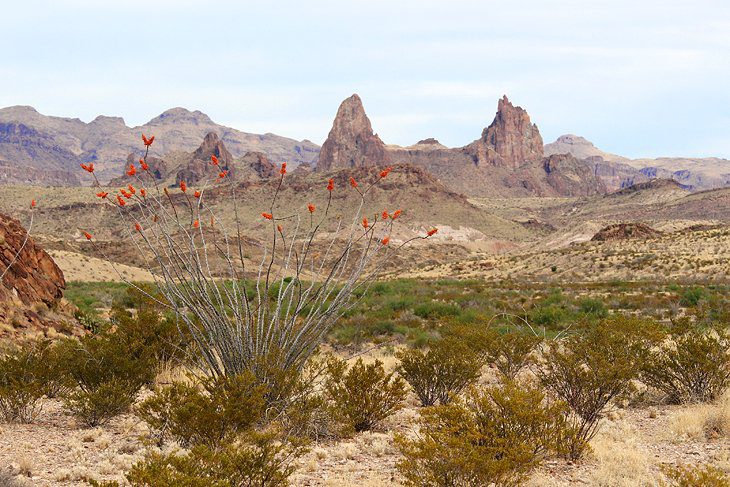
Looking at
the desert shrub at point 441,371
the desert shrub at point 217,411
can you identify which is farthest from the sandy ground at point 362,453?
the desert shrub at point 441,371

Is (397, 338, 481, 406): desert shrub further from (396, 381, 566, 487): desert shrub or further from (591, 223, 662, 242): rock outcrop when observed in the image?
(591, 223, 662, 242): rock outcrop

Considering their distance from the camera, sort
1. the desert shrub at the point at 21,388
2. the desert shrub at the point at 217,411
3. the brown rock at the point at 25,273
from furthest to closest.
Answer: the brown rock at the point at 25,273
the desert shrub at the point at 21,388
the desert shrub at the point at 217,411

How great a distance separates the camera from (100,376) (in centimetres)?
877

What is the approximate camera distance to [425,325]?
69.9ft

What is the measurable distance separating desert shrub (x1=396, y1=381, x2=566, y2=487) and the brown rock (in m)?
12.9

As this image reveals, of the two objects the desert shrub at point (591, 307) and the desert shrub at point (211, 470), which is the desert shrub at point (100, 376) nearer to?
the desert shrub at point (211, 470)

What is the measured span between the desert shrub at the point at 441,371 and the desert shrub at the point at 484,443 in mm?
2403

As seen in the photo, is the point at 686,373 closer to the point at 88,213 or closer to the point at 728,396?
the point at 728,396

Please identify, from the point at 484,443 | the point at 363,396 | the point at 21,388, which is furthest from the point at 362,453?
the point at 21,388

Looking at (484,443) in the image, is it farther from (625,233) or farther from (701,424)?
(625,233)

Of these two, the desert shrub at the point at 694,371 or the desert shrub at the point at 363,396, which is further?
the desert shrub at the point at 694,371

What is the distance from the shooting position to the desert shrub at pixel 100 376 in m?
8.12

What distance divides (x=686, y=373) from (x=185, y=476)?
850 centimetres

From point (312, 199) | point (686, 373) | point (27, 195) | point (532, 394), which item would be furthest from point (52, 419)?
point (27, 195)
